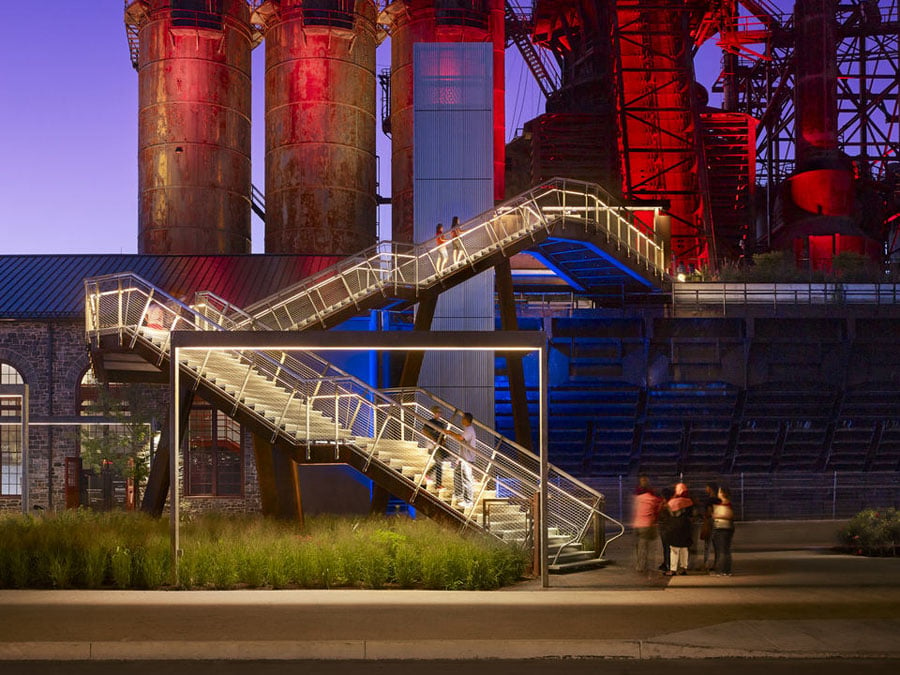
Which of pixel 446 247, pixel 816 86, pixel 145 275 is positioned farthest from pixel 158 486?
pixel 816 86

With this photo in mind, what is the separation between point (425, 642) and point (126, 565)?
651 cm

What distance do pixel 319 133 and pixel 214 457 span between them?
54.0 feet

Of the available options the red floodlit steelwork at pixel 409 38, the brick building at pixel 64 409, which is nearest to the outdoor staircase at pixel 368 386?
the brick building at pixel 64 409

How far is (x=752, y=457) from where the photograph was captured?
39.1 metres

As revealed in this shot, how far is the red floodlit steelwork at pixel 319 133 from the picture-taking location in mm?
43156

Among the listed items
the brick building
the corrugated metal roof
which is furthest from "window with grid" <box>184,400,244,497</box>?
the corrugated metal roof

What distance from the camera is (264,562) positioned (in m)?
15.7

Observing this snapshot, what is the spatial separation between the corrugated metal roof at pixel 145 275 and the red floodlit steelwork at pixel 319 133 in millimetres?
7962

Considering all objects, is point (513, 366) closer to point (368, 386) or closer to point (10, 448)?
point (368, 386)

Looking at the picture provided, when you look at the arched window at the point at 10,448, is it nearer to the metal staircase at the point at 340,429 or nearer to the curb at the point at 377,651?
the metal staircase at the point at 340,429

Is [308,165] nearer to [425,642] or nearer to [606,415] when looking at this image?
[606,415]

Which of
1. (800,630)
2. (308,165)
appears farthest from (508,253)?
(308,165)

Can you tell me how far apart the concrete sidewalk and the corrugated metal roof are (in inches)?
769

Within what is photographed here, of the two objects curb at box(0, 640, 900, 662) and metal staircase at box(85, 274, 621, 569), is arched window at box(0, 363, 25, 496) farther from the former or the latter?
curb at box(0, 640, 900, 662)
